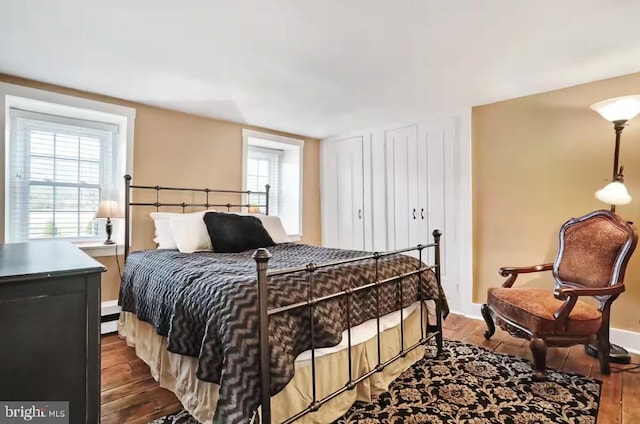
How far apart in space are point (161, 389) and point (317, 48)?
2.35 m

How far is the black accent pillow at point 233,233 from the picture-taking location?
2869 mm

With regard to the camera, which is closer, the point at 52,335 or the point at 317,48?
the point at 52,335

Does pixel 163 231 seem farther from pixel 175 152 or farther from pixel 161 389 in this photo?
pixel 161 389

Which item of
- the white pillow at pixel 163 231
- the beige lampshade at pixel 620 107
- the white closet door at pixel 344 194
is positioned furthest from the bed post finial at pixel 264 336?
the white closet door at pixel 344 194

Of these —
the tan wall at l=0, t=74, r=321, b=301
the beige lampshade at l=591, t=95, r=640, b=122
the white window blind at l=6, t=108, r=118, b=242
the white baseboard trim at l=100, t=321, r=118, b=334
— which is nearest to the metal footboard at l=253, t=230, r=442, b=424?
the beige lampshade at l=591, t=95, r=640, b=122

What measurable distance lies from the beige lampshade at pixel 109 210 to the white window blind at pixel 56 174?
1.16 feet

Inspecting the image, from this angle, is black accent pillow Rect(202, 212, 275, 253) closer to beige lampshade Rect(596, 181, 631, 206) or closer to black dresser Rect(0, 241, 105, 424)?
black dresser Rect(0, 241, 105, 424)

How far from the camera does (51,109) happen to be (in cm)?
296

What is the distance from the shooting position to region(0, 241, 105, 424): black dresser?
0.89 m

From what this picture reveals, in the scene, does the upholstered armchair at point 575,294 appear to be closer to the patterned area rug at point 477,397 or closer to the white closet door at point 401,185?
the patterned area rug at point 477,397

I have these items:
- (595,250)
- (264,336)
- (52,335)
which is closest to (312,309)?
(264,336)

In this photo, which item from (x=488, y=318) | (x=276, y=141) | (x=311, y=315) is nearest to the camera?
(x=311, y=315)

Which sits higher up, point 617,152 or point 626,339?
point 617,152

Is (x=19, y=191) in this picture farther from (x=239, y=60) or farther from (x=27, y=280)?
(x=27, y=280)
